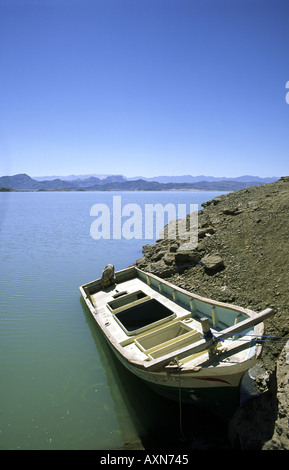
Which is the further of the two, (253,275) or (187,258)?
(187,258)

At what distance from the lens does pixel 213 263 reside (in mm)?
15352

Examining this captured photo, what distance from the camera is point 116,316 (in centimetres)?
1233

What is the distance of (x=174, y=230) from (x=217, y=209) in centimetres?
465

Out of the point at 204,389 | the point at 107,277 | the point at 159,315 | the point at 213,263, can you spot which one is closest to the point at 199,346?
the point at 204,389

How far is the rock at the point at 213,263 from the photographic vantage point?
600 inches

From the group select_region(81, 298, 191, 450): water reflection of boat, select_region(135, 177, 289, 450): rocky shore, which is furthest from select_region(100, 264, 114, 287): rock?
select_region(81, 298, 191, 450): water reflection of boat

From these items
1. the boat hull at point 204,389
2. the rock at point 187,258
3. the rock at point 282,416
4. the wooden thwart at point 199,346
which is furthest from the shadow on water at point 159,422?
the rock at point 187,258

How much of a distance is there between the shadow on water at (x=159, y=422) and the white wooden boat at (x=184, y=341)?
59 cm

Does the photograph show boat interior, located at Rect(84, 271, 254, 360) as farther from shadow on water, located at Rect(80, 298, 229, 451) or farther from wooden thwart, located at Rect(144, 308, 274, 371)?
shadow on water, located at Rect(80, 298, 229, 451)

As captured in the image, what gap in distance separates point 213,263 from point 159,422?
8.86 meters

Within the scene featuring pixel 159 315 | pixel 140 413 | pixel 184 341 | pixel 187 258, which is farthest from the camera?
pixel 187 258

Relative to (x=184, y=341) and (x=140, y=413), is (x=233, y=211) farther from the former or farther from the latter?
(x=140, y=413)
